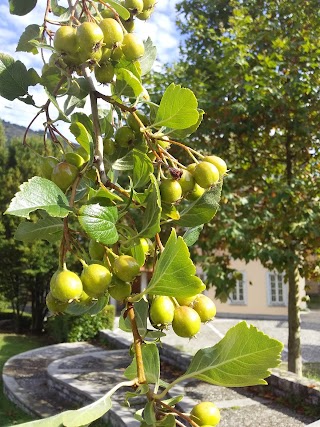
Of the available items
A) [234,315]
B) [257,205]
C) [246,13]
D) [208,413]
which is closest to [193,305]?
[208,413]

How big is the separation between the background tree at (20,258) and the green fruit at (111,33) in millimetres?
13896

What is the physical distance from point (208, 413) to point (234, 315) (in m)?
18.2

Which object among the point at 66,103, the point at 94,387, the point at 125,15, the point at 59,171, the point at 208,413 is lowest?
the point at 94,387

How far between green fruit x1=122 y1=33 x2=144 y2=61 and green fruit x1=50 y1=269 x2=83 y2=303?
0.44 meters

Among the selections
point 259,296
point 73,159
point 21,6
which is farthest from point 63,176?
point 259,296

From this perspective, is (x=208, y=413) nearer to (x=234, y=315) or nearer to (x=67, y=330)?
(x=67, y=330)

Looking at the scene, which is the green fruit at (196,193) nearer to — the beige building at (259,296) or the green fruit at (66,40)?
the green fruit at (66,40)

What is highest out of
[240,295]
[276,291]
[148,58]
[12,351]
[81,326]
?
[148,58]

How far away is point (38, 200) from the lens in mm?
646

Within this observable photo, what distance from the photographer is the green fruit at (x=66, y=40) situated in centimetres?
77

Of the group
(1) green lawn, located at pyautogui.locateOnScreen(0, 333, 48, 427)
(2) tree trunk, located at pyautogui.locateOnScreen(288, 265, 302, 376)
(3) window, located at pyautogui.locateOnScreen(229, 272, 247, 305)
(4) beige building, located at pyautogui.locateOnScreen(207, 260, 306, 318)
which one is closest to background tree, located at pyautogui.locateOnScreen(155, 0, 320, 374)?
(2) tree trunk, located at pyautogui.locateOnScreen(288, 265, 302, 376)

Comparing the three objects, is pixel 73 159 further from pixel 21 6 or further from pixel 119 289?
pixel 21 6

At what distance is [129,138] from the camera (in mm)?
884

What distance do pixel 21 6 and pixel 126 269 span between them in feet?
2.55
